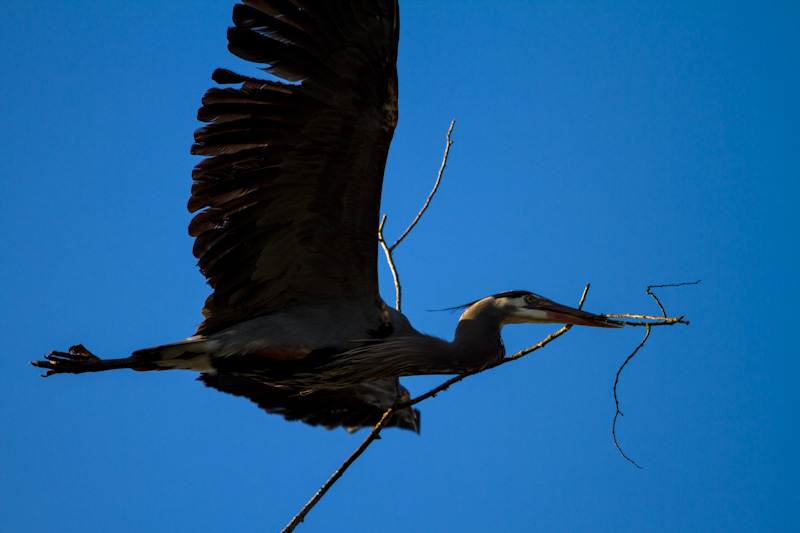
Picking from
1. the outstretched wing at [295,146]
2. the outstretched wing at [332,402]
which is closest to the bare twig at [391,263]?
the outstretched wing at [295,146]

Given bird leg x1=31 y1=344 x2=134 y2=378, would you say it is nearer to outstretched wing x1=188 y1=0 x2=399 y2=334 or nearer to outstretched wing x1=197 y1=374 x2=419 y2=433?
outstretched wing x1=188 y1=0 x2=399 y2=334

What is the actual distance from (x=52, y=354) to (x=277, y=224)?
1872 mm

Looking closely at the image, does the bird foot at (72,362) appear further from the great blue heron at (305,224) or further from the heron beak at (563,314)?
the heron beak at (563,314)

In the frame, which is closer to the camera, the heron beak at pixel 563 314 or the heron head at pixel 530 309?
the heron beak at pixel 563 314

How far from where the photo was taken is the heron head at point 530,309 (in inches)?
241

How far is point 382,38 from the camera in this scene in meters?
5.04

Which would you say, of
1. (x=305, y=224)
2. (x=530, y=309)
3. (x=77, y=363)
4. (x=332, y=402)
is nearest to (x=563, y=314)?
(x=530, y=309)

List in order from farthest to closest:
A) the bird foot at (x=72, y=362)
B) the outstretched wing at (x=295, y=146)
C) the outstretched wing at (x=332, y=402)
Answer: the outstretched wing at (x=332, y=402)
the bird foot at (x=72, y=362)
the outstretched wing at (x=295, y=146)

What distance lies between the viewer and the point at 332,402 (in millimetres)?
7699

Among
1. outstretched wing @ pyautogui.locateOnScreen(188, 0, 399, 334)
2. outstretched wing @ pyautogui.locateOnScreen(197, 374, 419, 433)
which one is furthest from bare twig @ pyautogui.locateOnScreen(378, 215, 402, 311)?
outstretched wing @ pyautogui.locateOnScreen(197, 374, 419, 433)

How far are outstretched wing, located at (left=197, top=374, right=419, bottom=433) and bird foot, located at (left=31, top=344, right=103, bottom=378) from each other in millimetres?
1512

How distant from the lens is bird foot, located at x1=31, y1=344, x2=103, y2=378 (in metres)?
5.60

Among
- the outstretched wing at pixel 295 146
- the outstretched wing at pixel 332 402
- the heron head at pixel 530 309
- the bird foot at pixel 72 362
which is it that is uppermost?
the outstretched wing at pixel 295 146

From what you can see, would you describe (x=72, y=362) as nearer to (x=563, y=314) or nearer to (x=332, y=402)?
(x=332, y=402)
